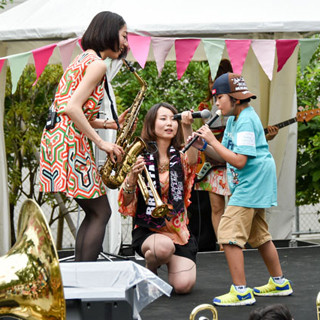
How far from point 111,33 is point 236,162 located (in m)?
1.00

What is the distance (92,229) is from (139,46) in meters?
2.01

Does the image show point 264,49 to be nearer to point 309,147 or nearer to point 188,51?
point 188,51

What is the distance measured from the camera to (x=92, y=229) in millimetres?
4117

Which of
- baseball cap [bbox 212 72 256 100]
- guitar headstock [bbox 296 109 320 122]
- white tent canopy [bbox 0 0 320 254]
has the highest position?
white tent canopy [bbox 0 0 320 254]

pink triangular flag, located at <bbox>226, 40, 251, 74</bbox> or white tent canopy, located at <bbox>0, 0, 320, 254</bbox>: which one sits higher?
white tent canopy, located at <bbox>0, 0, 320, 254</bbox>

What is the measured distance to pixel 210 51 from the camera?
5.69m

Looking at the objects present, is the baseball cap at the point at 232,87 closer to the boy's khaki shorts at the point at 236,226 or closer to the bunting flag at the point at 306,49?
the boy's khaki shorts at the point at 236,226

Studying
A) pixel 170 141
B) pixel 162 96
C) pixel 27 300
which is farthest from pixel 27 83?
pixel 27 300

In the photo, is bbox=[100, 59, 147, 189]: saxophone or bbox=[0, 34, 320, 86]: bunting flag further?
bbox=[0, 34, 320, 86]: bunting flag

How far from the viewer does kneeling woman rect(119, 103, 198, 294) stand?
190 inches

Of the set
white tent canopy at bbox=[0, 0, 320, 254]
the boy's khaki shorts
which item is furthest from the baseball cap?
white tent canopy at bbox=[0, 0, 320, 254]

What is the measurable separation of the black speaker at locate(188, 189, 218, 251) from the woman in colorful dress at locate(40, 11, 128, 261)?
2855mm

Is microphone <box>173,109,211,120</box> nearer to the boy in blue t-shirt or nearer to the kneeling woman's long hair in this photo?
the boy in blue t-shirt

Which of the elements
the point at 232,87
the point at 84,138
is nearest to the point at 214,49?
the point at 232,87
